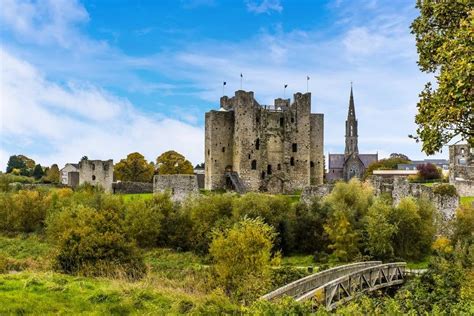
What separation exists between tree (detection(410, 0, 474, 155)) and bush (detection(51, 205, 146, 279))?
11911 millimetres

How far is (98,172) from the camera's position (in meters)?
47.3

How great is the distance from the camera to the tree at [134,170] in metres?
63.8

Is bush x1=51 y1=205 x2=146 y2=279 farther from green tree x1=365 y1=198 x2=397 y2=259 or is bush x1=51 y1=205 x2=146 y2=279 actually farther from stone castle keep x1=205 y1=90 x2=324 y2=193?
stone castle keep x1=205 y1=90 x2=324 y2=193

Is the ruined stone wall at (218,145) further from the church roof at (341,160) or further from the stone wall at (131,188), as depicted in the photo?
the church roof at (341,160)

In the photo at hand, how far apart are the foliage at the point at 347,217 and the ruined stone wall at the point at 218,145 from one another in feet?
42.9

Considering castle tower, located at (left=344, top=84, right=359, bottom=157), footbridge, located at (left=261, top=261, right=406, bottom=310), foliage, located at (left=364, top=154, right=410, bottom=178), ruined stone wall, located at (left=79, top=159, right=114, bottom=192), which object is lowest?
footbridge, located at (left=261, top=261, right=406, bottom=310)

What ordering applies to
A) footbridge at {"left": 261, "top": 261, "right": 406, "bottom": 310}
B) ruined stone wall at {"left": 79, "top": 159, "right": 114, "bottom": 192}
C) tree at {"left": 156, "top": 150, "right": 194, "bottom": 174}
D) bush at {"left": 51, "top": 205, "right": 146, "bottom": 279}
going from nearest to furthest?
footbridge at {"left": 261, "top": 261, "right": 406, "bottom": 310}
bush at {"left": 51, "top": 205, "right": 146, "bottom": 279}
ruined stone wall at {"left": 79, "top": 159, "right": 114, "bottom": 192}
tree at {"left": 156, "top": 150, "right": 194, "bottom": 174}

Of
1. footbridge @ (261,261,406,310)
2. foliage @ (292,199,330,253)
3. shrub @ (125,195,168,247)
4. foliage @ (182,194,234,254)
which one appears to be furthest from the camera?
foliage @ (292,199,330,253)

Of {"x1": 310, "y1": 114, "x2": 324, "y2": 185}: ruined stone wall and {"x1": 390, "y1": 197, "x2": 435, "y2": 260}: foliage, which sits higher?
{"x1": 310, "y1": 114, "x2": 324, "y2": 185}: ruined stone wall

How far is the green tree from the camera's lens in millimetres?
27844

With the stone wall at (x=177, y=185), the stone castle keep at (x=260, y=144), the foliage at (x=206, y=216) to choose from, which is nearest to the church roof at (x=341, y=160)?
the stone castle keep at (x=260, y=144)

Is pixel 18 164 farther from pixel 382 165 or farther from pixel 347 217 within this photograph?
pixel 347 217

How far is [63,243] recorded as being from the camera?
755 inches

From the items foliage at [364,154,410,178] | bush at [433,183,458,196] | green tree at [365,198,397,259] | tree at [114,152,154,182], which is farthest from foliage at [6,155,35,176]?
bush at [433,183,458,196]
